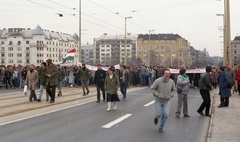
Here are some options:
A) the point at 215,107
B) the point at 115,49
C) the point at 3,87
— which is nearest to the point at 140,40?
the point at 115,49

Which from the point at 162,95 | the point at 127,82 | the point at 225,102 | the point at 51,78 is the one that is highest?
the point at 51,78

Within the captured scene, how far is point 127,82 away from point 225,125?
9.47 m

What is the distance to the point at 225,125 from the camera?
32.9 feet

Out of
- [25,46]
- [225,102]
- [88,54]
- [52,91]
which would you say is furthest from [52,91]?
[88,54]

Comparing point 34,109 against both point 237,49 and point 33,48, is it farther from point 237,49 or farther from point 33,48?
point 237,49

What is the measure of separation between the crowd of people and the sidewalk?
2.22 ft

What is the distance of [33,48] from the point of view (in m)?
139

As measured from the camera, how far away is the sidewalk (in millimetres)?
8312

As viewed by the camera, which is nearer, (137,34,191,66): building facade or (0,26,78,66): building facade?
(0,26,78,66): building facade

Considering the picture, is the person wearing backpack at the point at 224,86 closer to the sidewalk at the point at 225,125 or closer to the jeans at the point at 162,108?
the sidewalk at the point at 225,125

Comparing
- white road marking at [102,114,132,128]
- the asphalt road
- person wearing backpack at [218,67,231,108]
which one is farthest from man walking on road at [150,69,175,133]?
person wearing backpack at [218,67,231,108]

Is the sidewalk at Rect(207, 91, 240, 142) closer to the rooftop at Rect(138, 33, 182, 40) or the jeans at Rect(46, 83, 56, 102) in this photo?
the jeans at Rect(46, 83, 56, 102)

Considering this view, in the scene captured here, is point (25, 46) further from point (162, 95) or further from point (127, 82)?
point (162, 95)

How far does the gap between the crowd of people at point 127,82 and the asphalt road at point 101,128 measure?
0.65m
